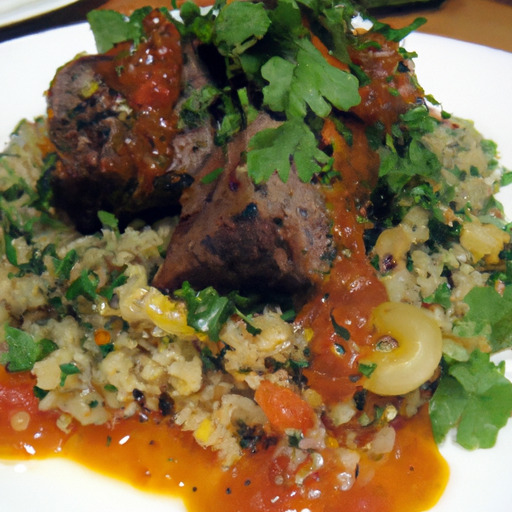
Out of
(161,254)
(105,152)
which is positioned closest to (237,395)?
(161,254)

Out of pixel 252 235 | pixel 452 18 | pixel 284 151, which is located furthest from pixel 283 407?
pixel 452 18

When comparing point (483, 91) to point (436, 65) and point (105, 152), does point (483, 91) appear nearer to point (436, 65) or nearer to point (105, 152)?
point (436, 65)

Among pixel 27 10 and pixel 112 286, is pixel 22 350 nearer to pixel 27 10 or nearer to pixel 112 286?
pixel 112 286

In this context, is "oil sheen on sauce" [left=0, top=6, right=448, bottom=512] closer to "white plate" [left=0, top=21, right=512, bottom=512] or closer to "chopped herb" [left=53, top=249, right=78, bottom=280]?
"white plate" [left=0, top=21, right=512, bottom=512]

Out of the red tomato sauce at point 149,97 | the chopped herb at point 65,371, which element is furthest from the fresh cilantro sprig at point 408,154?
the chopped herb at point 65,371

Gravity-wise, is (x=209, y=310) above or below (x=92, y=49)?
below

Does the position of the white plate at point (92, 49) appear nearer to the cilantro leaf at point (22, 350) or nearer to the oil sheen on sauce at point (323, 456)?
the oil sheen on sauce at point (323, 456)
